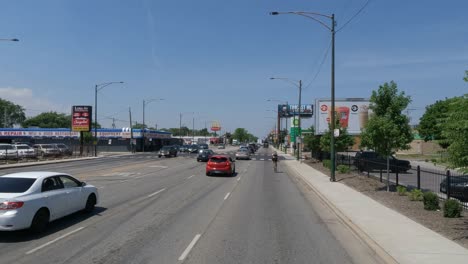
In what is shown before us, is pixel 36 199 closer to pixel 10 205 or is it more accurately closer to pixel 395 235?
pixel 10 205

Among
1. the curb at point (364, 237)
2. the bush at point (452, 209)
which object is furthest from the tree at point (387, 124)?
the bush at point (452, 209)

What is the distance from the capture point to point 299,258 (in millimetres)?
8391

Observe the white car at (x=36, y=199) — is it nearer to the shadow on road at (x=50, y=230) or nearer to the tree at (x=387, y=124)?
the shadow on road at (x=50, y=230)

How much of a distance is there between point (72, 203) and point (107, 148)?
8006cm

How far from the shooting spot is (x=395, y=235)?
1024 centimetres

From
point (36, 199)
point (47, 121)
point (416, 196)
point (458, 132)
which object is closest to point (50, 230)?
point (36, 199)

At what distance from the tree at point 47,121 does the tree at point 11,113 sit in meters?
5.68

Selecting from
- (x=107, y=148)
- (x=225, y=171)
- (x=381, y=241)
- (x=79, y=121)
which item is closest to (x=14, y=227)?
(x=381, y=241)

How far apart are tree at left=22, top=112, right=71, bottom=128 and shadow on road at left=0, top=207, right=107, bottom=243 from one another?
16796 cm

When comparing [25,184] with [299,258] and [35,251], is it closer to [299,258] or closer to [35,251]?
[35,251]

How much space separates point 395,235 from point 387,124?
30.4 ft

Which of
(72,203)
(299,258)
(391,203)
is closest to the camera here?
(299,258)

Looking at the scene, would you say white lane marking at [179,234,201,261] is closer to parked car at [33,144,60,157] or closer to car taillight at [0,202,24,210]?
car taillight at [0,202,24,210]

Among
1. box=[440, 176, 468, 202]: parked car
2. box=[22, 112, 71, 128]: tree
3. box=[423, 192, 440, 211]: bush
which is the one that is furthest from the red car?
box=[22, 112, 71, 128]: tree
